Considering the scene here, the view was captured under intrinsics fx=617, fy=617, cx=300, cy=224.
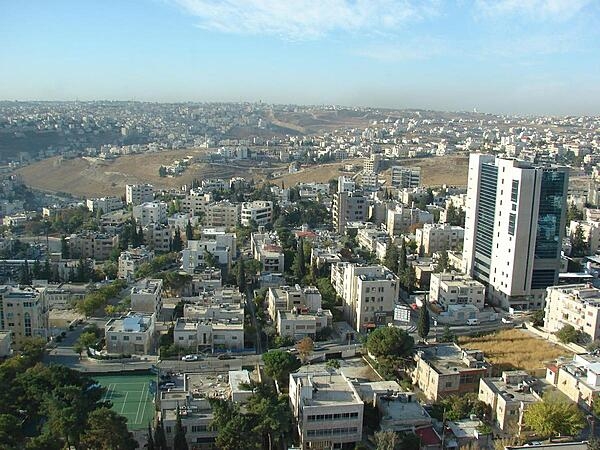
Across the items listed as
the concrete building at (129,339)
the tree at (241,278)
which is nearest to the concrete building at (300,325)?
the concrete building at (129,339)

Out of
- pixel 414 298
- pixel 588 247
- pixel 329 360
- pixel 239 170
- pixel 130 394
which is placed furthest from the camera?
pixel 239 170

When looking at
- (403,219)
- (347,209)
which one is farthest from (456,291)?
(347,209)

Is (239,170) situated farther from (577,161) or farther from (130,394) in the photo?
(130,394)

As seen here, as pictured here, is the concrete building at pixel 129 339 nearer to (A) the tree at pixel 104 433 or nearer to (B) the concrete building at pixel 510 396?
(A) the tree at pixel 104 433

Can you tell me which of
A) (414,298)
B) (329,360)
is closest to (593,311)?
(414,298)

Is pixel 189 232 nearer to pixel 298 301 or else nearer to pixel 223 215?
pixel 223 215

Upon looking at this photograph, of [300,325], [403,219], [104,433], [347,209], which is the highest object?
[347,209]

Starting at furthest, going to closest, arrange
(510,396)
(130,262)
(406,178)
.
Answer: (406,178), (130,262), (510,396)
